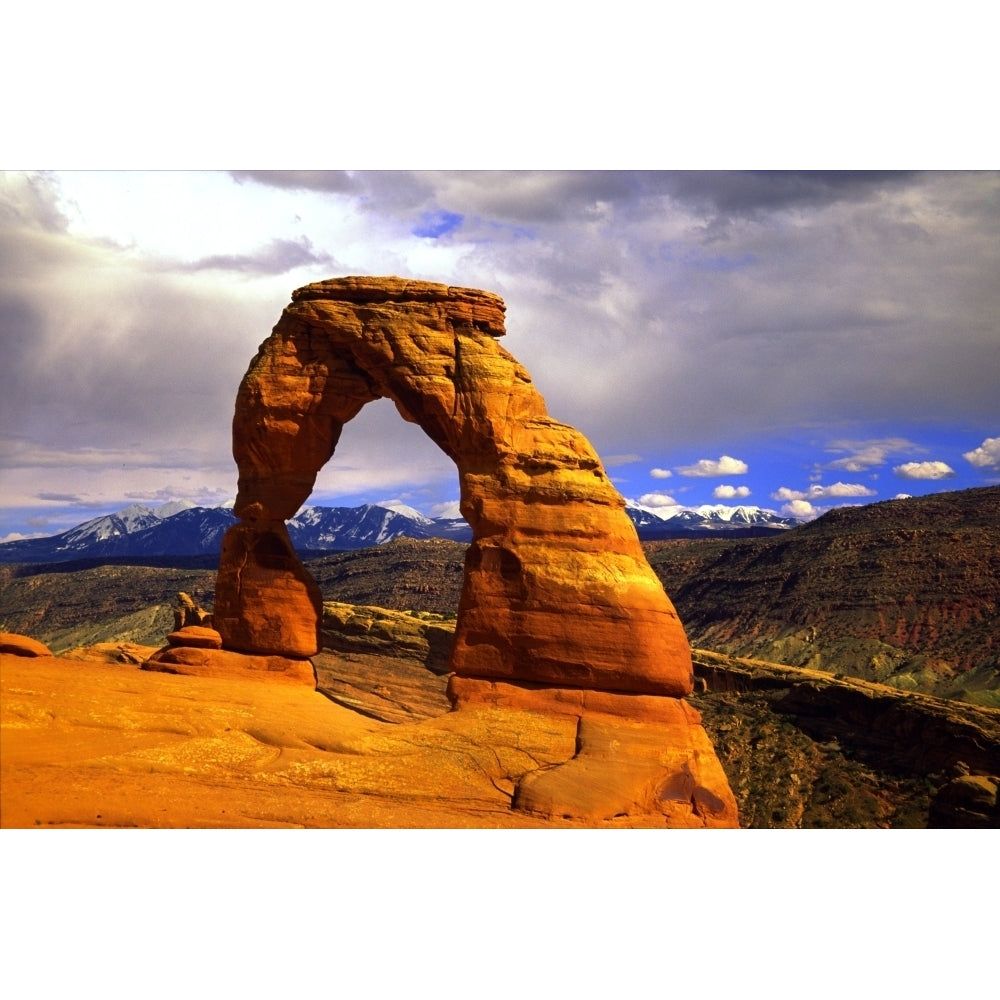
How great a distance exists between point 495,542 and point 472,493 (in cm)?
126

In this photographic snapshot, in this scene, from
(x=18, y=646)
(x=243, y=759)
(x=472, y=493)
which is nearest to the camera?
(x=243, y=759)

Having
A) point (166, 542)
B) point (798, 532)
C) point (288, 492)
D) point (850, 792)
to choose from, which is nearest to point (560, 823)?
point (288, 492)

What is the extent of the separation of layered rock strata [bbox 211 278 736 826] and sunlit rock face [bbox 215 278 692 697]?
1.3 inches

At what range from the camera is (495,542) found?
20.2 meters

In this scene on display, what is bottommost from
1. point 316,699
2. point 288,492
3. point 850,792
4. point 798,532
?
point 850,792

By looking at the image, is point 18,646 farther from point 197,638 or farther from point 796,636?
point 796,636

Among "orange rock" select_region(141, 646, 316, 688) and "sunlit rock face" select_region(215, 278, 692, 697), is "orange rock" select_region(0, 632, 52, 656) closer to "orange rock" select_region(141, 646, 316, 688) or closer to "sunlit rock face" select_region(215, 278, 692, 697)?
"orange rock" select_region(141, 646, 316, 688)

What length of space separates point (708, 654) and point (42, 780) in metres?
33.1

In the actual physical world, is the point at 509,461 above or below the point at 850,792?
above

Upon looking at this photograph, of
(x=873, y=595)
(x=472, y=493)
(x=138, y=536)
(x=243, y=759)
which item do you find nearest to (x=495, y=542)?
(x=472, y=493)

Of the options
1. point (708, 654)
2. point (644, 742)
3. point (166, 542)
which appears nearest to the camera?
point (644, 742)

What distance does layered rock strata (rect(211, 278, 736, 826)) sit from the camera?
1823 cm

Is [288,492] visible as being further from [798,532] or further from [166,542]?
[166,542]

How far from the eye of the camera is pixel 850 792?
30.6 m
